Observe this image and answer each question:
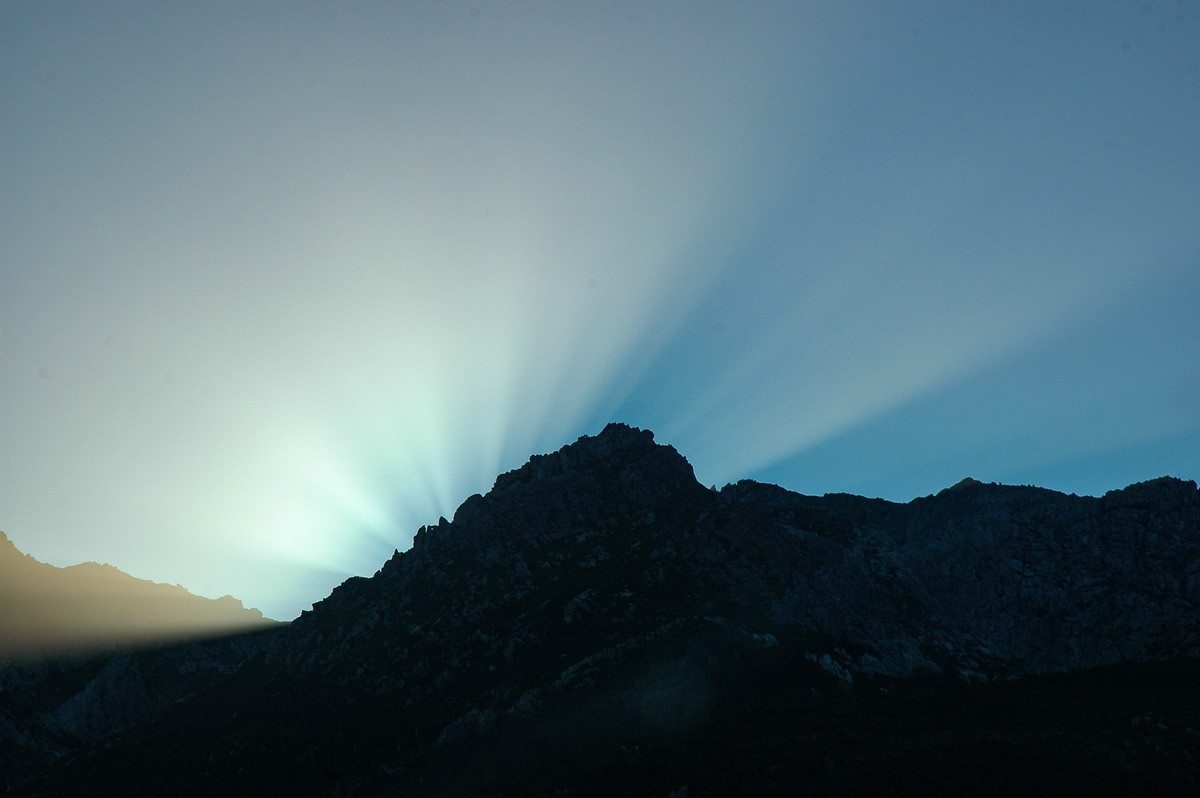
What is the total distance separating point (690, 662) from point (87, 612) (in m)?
151

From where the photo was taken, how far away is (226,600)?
18712 cm

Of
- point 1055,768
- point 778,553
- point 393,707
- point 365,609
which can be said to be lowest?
point 1055,768

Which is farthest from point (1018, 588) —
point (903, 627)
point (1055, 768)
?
point (1055, 768)

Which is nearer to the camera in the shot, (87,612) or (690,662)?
(690,662)

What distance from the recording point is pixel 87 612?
145375 millimetres

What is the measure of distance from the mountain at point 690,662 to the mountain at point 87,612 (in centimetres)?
918

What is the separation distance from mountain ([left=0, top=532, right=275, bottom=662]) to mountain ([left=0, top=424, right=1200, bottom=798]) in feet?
30.1

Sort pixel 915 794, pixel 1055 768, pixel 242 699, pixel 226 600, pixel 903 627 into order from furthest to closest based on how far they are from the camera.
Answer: pixel 226 600, pixel 903 627, pixel 242 699, pixel 1055 768, pixel 915 794

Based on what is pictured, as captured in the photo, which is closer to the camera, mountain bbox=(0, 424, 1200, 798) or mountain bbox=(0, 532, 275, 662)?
mountain bbox=(0, 424, 1200, 798)

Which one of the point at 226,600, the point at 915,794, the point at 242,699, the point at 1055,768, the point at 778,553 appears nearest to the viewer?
the point at 915,794

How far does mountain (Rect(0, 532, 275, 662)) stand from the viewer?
433 ft

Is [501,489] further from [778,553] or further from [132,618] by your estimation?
[132,618]

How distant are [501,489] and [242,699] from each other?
57.2 metres

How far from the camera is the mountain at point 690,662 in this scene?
1879 inches
